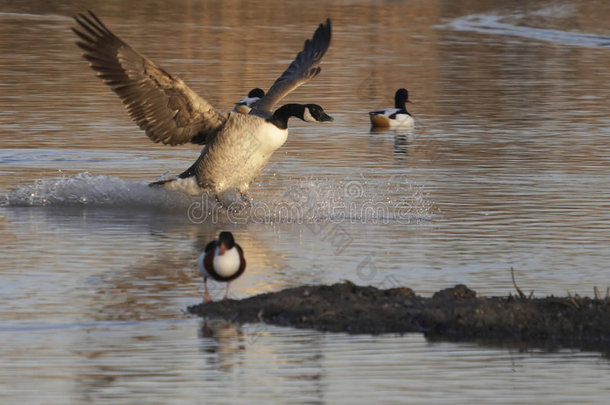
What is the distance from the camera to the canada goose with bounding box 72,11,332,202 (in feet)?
45.1

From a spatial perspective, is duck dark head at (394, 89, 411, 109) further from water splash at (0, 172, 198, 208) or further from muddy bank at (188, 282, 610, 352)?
muddy bank at (188, 282, 610, 352)

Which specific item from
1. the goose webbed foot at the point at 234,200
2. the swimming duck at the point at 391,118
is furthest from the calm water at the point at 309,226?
the swimming duck at the point at 391,118

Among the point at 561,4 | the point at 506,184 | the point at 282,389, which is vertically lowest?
the point at 282,389

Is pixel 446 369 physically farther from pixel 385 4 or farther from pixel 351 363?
pixel 385 4

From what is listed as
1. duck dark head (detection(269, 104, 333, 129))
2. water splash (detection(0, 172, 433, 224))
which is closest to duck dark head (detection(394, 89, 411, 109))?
water splash (detection(0, 172, 433, 224))

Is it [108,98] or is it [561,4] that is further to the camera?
[561,4]

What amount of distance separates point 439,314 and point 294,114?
5861mm

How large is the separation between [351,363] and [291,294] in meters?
1.41

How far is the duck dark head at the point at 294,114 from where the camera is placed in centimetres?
1433

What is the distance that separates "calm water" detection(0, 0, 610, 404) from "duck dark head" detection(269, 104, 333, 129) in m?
0.86

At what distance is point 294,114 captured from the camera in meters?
14.6

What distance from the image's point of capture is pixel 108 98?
24.0m

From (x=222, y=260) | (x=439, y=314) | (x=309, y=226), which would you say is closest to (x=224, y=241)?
(x=222, y=260)

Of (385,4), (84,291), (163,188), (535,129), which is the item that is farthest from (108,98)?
(385,4)
